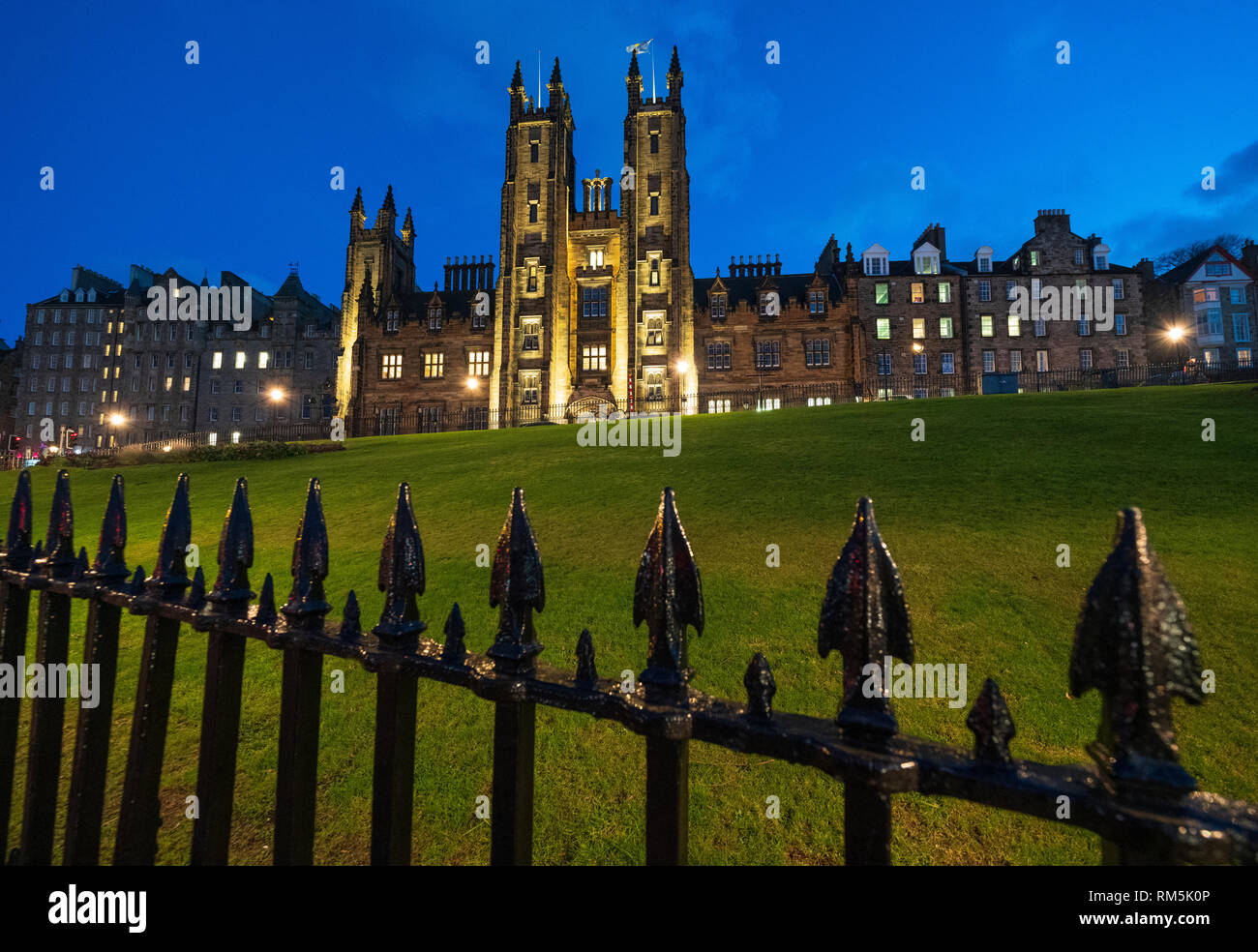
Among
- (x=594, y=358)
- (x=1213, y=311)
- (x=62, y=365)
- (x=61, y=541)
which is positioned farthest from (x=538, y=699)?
(x=62, y=365)

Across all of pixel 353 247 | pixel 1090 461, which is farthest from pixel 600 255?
Answer: pixel 1090 461

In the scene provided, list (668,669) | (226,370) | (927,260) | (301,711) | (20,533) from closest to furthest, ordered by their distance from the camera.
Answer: (668,669), (301,711), (20,533), (927,260), (226,370)

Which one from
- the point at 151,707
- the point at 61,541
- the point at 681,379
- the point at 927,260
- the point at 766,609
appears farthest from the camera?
the point at 927,260

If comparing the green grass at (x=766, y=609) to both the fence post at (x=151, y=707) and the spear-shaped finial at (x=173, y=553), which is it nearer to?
the fence post at (x=151, y=707)

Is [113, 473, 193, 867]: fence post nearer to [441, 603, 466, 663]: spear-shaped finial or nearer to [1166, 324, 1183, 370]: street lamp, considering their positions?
[441, 603, 466, 663]: spear-shaped finial

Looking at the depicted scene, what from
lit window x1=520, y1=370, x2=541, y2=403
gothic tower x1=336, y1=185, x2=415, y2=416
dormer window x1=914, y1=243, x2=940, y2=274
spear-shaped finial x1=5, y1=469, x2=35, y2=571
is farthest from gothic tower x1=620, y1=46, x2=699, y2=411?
spear-shaped finial x1=5, y1=469, x2=35, y2=571

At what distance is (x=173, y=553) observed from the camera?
88.3 inches

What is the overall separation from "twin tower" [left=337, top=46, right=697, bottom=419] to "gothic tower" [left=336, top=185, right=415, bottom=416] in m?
0.71

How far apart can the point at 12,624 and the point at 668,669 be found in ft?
10.9

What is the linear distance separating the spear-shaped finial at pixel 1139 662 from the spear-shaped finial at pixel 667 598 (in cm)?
82

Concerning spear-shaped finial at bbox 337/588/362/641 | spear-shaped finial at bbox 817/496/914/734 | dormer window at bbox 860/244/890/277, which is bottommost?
spear-shaped finial at bbox 337/588/362/641

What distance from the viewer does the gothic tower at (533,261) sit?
129ft

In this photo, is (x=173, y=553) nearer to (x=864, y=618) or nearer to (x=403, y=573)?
(x=403, y=573)

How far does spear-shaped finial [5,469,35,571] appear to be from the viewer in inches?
107
